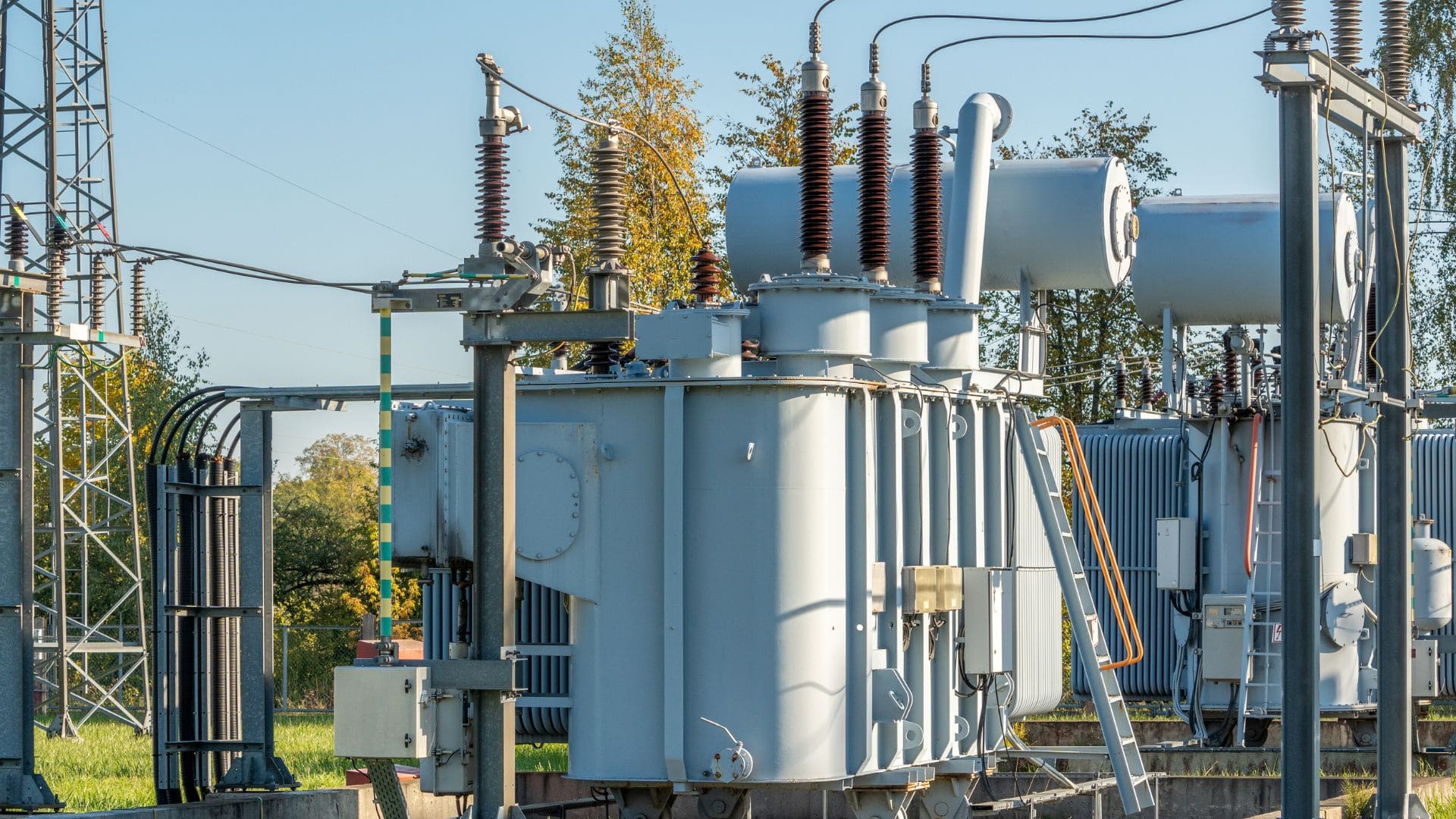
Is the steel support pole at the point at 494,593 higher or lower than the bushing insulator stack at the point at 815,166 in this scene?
lower

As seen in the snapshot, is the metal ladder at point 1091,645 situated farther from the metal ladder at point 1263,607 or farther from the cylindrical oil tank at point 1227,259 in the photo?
the metal ladder at point 1263,607

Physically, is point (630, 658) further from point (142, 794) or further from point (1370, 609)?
point (1370, 609)

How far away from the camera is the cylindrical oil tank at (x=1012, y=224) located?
17375 mm

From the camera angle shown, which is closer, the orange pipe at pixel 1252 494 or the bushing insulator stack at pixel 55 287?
the bushing insulator stack at pixel 55 287

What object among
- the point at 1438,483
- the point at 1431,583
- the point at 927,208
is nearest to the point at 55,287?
the point at 927,208

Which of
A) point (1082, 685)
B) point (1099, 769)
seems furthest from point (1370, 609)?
point (1099, 769)

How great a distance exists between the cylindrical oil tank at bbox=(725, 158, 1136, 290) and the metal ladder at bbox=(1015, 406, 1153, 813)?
317 cm

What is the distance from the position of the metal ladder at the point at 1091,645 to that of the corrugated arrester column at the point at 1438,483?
12814 millimetres

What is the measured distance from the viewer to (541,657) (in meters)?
13.8

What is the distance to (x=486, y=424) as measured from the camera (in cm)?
1166

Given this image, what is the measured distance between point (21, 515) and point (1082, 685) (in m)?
15.3

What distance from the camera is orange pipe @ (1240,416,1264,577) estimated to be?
2141cm

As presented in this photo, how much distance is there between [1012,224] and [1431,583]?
6537mm

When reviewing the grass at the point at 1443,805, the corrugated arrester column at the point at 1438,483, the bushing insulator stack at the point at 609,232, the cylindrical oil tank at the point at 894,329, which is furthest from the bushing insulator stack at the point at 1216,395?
the bushing insulator stack at the point at 609,232
